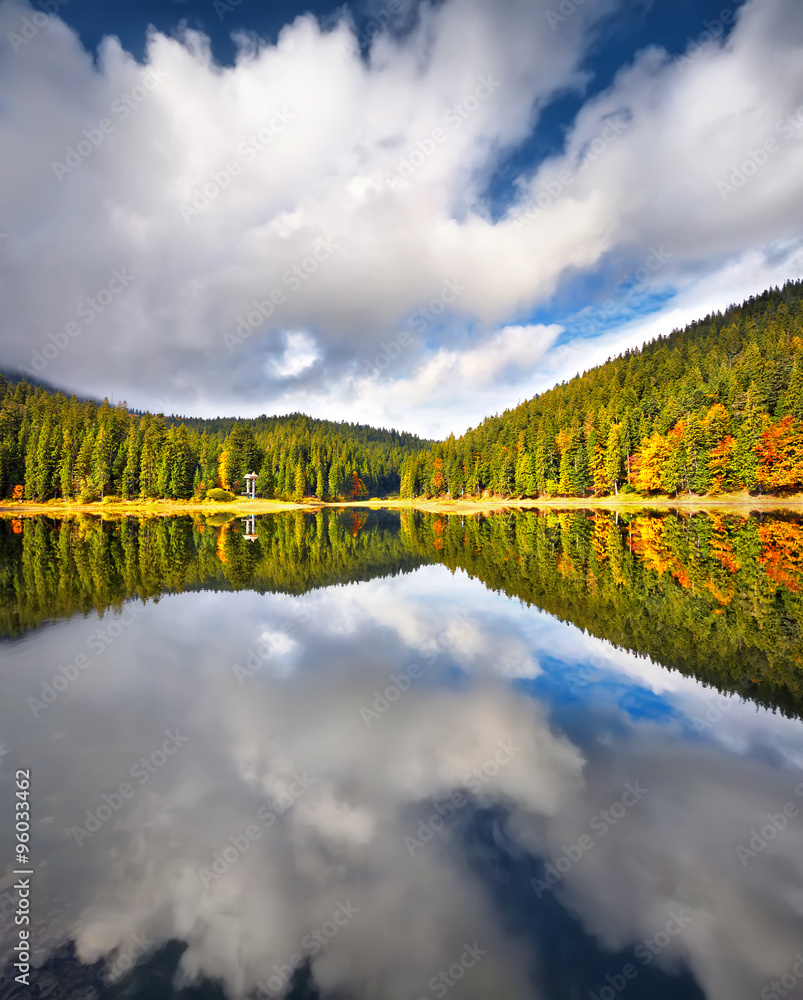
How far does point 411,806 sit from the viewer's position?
557cm

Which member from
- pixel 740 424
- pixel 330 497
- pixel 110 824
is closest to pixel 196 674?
pixel 110 824

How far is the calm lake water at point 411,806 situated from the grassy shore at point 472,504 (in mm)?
63774

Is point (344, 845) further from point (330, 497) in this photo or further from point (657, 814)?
point (330, 497)

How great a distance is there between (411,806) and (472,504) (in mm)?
108551

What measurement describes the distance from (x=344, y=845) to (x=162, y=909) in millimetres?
1790

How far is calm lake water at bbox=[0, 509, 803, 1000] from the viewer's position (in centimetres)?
370

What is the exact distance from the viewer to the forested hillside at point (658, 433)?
6738 cm

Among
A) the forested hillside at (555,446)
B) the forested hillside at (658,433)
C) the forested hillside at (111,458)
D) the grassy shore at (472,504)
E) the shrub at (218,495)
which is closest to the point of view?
the grassy shore at (472,504)

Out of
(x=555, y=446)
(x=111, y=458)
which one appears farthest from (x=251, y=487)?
(x=555, y=446)

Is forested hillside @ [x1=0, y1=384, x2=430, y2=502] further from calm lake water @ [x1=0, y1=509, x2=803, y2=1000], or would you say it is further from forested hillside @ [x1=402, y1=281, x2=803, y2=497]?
calm lake water @ [x1=0, y1=509, x2=803, y2=1000]

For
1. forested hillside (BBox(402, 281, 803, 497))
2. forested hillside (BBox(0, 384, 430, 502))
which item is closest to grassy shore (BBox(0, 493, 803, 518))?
forested hillside (BBox(402, 281, 803, 497))

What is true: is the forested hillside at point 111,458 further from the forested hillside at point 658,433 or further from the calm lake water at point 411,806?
the calm lake water at point 411,806

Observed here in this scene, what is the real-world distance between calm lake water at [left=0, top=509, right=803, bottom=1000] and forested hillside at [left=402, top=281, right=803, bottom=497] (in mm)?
68816

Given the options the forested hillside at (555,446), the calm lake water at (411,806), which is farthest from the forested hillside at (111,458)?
the calm lake water at (411,806)
